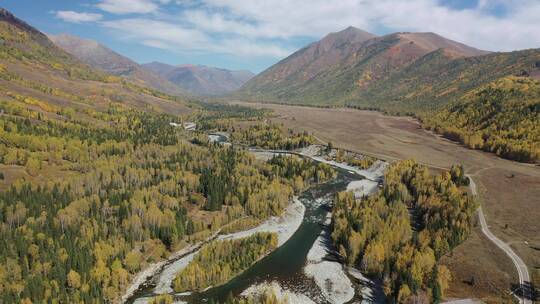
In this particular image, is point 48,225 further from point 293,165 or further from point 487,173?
point 487,173

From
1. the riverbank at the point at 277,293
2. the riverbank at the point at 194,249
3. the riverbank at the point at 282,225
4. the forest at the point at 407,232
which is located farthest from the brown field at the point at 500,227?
the riverbank at the point at 194,249

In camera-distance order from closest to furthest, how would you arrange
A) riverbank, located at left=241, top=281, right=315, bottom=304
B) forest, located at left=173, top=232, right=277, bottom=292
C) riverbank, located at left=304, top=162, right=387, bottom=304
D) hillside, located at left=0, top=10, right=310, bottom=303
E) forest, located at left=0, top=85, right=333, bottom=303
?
hillside, located at left=0, top=10, right=310, bottom=303, riverbank, located at left=241, top=281, right=315, bottom=304, forest, located at left=0, top=85, right=333, bottom=303, riverbank, located at left=304, top=162, right=387, bottom=304, forest, located at left=173, top=232, right=277, bottom=292

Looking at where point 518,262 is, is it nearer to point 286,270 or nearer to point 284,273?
point 286,270

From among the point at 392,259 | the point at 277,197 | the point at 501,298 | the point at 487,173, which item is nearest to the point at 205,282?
the point at 392,259

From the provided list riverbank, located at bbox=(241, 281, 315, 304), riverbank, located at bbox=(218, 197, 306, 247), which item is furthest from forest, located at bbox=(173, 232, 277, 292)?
riverbank, located at bbox=(218, 197, 306, 247)

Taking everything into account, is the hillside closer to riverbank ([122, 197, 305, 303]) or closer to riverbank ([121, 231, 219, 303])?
riverbank ([121, 231, 219, 303])

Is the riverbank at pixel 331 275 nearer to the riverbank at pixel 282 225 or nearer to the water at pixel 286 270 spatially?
the water at pixel 286 270
